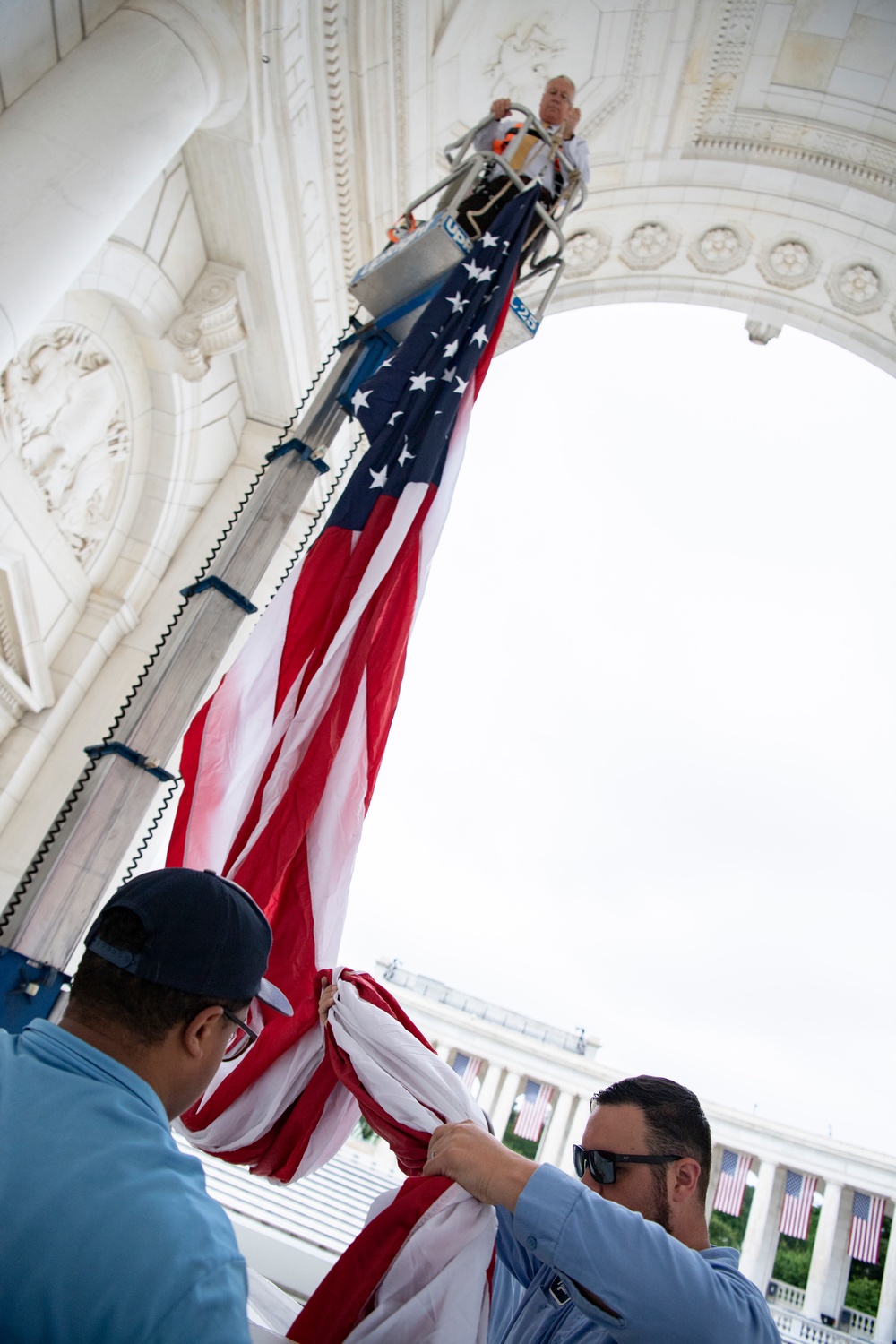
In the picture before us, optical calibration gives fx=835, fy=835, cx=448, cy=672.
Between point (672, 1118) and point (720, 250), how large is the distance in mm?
8746

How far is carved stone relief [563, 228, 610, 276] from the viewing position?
848cm

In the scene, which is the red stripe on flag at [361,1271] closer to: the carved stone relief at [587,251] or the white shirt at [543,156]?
the white shirt at [543,156]

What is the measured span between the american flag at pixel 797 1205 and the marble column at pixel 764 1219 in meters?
0.21

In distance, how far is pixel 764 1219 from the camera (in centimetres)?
2034

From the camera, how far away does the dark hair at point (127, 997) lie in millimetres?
1203

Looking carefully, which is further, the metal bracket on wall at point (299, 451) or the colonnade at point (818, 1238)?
the colonnade at point (818, 1238)

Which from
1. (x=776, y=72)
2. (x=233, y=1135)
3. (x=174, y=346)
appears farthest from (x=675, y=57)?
(x=233, y=1135)

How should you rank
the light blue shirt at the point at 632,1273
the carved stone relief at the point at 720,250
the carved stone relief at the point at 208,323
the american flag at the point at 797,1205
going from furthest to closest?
1. the american flag at the point at 797,1205
2. the carved stone relief at the point at 720,250
3. the carved stone relief at the point at 208,323
4. the light blue shirt at the point at 632,1273

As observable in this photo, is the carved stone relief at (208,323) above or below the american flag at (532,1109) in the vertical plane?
above

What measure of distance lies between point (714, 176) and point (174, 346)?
553cm

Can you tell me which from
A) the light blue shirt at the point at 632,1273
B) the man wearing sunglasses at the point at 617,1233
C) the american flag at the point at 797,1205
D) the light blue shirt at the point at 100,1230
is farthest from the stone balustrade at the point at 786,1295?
the light blue shirt at the point at 100,1230

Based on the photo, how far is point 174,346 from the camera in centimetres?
631

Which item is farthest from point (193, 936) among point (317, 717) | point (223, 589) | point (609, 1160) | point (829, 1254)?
point (829, 1254)

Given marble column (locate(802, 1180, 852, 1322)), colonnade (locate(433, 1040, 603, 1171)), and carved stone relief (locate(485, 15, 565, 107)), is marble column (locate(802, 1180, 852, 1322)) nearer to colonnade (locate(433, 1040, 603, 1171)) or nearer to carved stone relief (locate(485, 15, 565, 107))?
colonnade (locate(433, 1040, 603, 1171))
